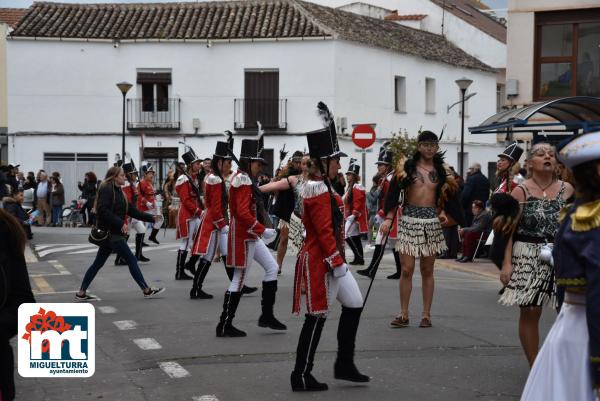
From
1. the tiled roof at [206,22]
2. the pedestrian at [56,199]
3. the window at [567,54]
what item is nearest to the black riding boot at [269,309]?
the window at [567,54]

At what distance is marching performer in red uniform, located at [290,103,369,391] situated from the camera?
7102mm

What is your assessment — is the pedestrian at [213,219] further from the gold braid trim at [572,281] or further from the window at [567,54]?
the window at [567,54]

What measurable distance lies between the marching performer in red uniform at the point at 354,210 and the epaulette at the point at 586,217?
12.1 meters

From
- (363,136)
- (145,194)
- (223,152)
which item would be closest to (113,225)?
(223,152)

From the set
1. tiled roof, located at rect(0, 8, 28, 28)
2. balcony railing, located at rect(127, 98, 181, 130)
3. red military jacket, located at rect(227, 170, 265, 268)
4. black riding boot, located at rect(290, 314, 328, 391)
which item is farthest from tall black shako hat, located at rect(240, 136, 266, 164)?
tiled roof, located at rect(0, 8, 28, 28)

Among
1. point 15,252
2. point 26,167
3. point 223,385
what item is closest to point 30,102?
point 26,167

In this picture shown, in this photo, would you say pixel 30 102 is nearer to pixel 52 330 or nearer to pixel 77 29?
pixel 77 29

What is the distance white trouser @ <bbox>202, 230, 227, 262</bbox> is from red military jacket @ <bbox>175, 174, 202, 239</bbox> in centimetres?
286

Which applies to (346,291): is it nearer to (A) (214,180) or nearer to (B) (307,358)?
(B) (307,358)

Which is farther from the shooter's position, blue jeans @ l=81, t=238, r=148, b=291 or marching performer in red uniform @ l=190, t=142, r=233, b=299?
blue jeans @ l=81, t=238, r=148, b=291

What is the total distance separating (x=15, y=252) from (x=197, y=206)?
10.8 metres

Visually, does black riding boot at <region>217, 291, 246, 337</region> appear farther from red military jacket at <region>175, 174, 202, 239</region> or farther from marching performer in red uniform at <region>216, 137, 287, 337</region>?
red military jacket at <region>175, 174, 202, 239</region>

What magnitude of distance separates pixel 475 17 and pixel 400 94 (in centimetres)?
1258

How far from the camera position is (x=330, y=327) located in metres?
9.97
